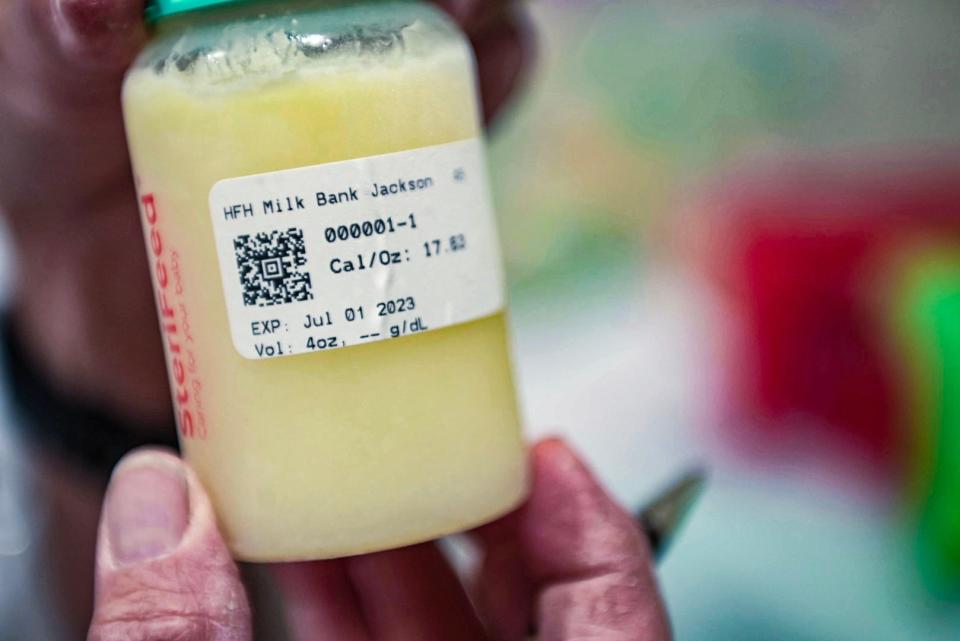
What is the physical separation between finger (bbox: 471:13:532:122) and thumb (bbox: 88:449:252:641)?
343 millimetres

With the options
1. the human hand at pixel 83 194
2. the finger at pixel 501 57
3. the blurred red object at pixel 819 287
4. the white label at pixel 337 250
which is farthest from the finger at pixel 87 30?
the blurred red object at pixel 819 287

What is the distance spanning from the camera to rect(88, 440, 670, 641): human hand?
0.41 meters

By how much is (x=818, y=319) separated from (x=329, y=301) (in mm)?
545

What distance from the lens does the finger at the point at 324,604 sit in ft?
1.87

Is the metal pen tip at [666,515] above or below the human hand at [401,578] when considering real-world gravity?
below

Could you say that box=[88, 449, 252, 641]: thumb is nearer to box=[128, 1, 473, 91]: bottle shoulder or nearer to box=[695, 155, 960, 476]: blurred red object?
box=[128, 1, 473, 91]: bottle shoulder

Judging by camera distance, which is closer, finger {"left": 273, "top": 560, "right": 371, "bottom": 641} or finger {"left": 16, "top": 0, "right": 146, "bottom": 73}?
finger {"left": 16, "top": 0, "right": 146, "bottom": 73}

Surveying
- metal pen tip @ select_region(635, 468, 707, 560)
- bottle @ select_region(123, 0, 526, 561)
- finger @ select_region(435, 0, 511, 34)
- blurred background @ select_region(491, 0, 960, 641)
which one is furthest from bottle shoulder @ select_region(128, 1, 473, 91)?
blurred background @ select_region(491, 0, 960, 641)

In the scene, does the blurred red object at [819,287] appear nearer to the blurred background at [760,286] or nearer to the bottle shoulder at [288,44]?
the blurred background at [760,286]

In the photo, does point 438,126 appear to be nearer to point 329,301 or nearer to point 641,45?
point 329,301

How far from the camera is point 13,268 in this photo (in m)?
0.73

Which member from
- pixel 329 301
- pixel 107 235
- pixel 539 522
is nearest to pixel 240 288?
pixel 329 301

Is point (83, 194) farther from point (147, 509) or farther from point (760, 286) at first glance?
point (760, 286)

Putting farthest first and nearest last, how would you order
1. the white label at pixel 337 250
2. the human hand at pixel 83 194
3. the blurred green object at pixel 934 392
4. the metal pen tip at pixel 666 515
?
the blurred green object at pixel 934 392
the metal pen tip at pixel 666 515
the human hand at pixel 83 194
the white label at pixel 337 250
